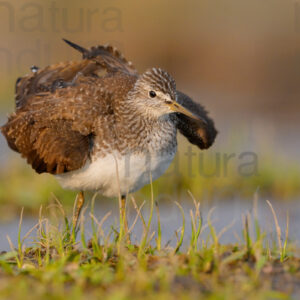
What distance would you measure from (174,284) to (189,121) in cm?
305

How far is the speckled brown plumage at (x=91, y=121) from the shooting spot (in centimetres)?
685

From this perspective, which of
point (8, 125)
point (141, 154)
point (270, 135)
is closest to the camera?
point (141, 154)

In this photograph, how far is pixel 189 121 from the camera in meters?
7.80

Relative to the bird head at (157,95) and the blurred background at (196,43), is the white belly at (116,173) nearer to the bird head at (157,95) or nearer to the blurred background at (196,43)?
the bird head at (157,95)

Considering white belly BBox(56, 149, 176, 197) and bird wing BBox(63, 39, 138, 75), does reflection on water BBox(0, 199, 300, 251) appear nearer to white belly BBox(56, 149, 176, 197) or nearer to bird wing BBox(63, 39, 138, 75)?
white belly BBox(56, 149, 176, 197)

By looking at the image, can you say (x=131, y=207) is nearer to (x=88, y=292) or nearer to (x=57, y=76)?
(x=57, y=76)

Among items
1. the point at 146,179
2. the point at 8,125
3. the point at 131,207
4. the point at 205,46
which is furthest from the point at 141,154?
the point at 205,46

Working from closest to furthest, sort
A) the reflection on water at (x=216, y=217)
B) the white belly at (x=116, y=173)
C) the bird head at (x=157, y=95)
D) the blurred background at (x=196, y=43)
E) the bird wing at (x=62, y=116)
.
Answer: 1. the white belly at (x=116, y=173)
2. the bird wing at (x=62, y=116)
3. the bird head at (x=157, y=95)
4. the reflection on water at (x=216, y=217)
5. the blurred background at (x=196, y=43)

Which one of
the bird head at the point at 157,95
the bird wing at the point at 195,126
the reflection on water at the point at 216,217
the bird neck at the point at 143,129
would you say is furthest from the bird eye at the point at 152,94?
the reflection on water at the point at 216,217

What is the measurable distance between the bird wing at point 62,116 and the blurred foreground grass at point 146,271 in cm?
91

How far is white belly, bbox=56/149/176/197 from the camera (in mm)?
6734

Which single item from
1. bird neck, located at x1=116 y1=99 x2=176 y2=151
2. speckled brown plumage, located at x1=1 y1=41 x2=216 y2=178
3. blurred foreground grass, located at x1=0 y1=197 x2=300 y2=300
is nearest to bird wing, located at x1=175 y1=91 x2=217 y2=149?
speckled brown plumage, located at x1=1 y1=41 x2=216 y2=178

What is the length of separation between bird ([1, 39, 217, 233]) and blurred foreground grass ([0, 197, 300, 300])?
2.77ft

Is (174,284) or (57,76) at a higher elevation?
(57,76)
